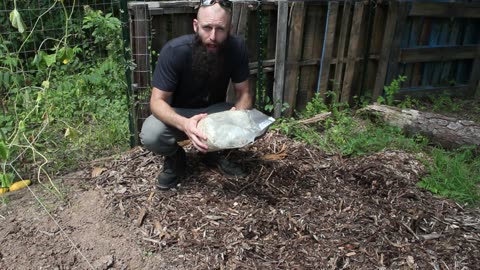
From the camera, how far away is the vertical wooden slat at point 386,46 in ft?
16.0

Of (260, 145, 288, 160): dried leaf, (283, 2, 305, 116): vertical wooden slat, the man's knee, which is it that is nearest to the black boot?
the man's knee

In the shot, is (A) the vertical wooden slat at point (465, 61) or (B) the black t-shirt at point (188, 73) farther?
(A) the vertical wooden slat at point (465, 61)

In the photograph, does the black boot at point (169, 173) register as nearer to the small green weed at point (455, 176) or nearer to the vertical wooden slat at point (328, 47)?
the small green weed at point (455, 176)

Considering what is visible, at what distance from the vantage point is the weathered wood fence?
145 inches

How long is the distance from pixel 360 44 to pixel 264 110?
4.77 ft

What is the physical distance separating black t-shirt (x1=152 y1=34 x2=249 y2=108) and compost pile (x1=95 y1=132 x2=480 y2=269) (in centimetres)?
61

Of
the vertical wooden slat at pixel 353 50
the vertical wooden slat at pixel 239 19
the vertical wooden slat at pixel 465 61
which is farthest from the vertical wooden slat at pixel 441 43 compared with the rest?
the vertical wooden slat at pixel 239 19

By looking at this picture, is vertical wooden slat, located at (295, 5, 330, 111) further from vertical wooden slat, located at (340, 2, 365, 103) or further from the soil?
the soil

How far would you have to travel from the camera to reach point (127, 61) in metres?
3.55

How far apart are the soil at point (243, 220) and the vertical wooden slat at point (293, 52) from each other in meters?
1.07

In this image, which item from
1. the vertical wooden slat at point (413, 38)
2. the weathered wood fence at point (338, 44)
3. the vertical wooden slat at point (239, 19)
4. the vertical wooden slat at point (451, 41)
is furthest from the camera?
the vertical wooden slat at point (451, 41)

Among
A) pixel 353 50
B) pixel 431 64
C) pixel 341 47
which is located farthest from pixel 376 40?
pixel 431 64

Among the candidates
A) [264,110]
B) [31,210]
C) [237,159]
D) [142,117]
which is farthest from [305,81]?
[31,210]

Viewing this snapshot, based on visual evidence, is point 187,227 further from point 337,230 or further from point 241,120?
point 337,230
